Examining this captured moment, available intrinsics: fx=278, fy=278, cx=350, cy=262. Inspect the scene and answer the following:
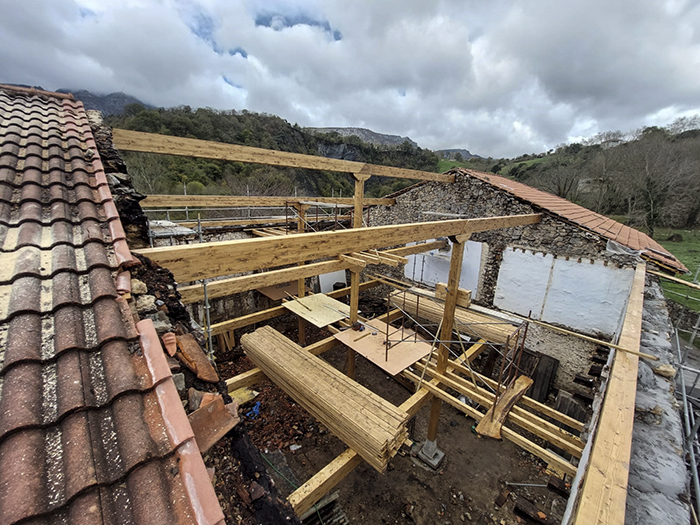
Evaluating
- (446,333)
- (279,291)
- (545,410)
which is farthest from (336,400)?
(279,291)

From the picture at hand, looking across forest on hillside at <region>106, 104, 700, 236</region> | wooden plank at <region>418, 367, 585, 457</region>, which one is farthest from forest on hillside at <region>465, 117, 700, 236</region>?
wooden plank at <region>418, 367, 585, 457</region>

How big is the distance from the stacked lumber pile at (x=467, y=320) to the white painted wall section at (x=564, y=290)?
1.59 metres

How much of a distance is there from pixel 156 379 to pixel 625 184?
1047 inches

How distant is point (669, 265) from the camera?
19.4 feet

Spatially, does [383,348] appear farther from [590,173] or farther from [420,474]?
[590,173]

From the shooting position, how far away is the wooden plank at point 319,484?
11.3ft

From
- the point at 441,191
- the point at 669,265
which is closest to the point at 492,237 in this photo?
the point at 441,191

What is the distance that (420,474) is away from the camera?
5422 millimetres

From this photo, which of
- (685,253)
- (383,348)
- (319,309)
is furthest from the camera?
(685,253)

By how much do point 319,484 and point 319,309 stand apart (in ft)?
12.9

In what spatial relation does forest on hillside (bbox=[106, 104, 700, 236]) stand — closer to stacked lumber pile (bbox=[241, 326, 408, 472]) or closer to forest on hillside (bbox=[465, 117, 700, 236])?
forest on hillside (bbox=[465, 117, 700, 236])

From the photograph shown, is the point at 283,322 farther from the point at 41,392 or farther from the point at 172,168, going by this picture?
the point at 172,168

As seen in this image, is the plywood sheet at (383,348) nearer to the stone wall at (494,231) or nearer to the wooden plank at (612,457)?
the wooden plank at (612,457)

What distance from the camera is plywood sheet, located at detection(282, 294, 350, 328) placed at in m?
6.59
